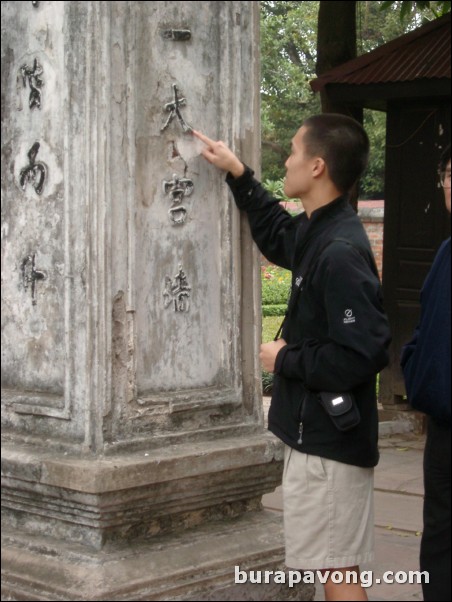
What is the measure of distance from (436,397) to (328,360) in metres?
0.34

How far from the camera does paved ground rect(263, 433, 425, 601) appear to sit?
14.2 ft

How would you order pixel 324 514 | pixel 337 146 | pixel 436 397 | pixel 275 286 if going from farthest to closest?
pixel 275 286, pixel 337 146, pixel 324 514, pixel 436 397

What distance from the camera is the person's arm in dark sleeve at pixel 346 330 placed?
3.37 m

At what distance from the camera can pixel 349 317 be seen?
337 cm

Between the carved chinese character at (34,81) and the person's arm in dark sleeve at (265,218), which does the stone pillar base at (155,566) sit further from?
A: the carved chinese character at (34,81)

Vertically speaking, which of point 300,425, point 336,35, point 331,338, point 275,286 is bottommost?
point 275,286

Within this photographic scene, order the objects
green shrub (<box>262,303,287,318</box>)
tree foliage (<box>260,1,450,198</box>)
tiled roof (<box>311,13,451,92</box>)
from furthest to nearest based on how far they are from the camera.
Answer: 1. tree foliage (<box>260,1,450,198</box>)
2. green shrub (<box>262,303,287,318</box>)
3. tiled roof (<box>311,13,451,92</box>)

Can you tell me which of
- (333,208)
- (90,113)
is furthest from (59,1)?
(333,208)

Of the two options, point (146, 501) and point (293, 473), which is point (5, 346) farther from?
point (293, 473)

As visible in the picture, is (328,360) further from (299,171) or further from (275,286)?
(275,286)

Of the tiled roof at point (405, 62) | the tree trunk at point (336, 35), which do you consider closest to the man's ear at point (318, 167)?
the tiled roof at point (405, 62)

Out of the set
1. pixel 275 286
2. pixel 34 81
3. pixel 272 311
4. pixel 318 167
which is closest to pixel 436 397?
pixel 318 167

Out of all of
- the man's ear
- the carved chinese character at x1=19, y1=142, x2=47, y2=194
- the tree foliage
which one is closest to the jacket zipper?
the man's ear

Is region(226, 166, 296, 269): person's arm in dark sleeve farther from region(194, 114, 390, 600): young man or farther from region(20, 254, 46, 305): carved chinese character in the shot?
region(20, 254, 46, 305): carved chinese character
